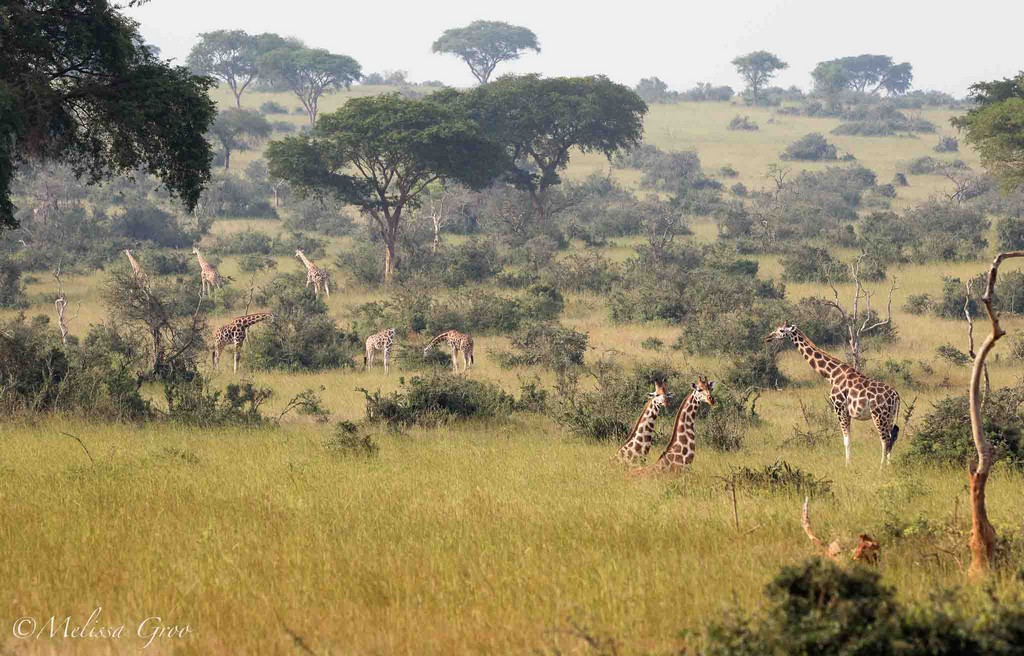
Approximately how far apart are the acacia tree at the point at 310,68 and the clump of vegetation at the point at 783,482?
6115 centimetres

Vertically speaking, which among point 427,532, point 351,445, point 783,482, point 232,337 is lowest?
point 232,337

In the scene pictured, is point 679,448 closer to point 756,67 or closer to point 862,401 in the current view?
point 862,401

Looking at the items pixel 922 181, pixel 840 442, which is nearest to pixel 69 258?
pixel 840 442

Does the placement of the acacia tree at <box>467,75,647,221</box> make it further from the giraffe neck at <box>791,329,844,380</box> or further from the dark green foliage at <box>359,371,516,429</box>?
the giraffe neck at <box>791,329,844,380</box>

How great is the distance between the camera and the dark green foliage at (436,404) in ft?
47.5

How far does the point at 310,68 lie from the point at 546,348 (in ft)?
177

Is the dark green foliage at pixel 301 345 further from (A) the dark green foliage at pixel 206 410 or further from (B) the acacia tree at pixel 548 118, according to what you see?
(B) the acacia tree at pixel 548 118

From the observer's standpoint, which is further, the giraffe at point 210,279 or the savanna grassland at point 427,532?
the giraffe at point 210,279

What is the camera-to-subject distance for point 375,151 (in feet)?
118

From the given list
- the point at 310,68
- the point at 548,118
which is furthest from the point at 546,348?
the point at 310,68

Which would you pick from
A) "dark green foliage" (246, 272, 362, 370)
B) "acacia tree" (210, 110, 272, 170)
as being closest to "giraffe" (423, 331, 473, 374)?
"dark green foliage" (246, 272, 362, 370)

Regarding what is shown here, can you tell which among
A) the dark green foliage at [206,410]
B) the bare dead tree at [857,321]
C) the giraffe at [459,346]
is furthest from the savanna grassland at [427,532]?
the giraffe at [459,346]

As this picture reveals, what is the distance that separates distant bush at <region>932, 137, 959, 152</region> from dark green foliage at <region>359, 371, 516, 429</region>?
55816mm

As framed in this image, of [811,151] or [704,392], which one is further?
[811,151]
